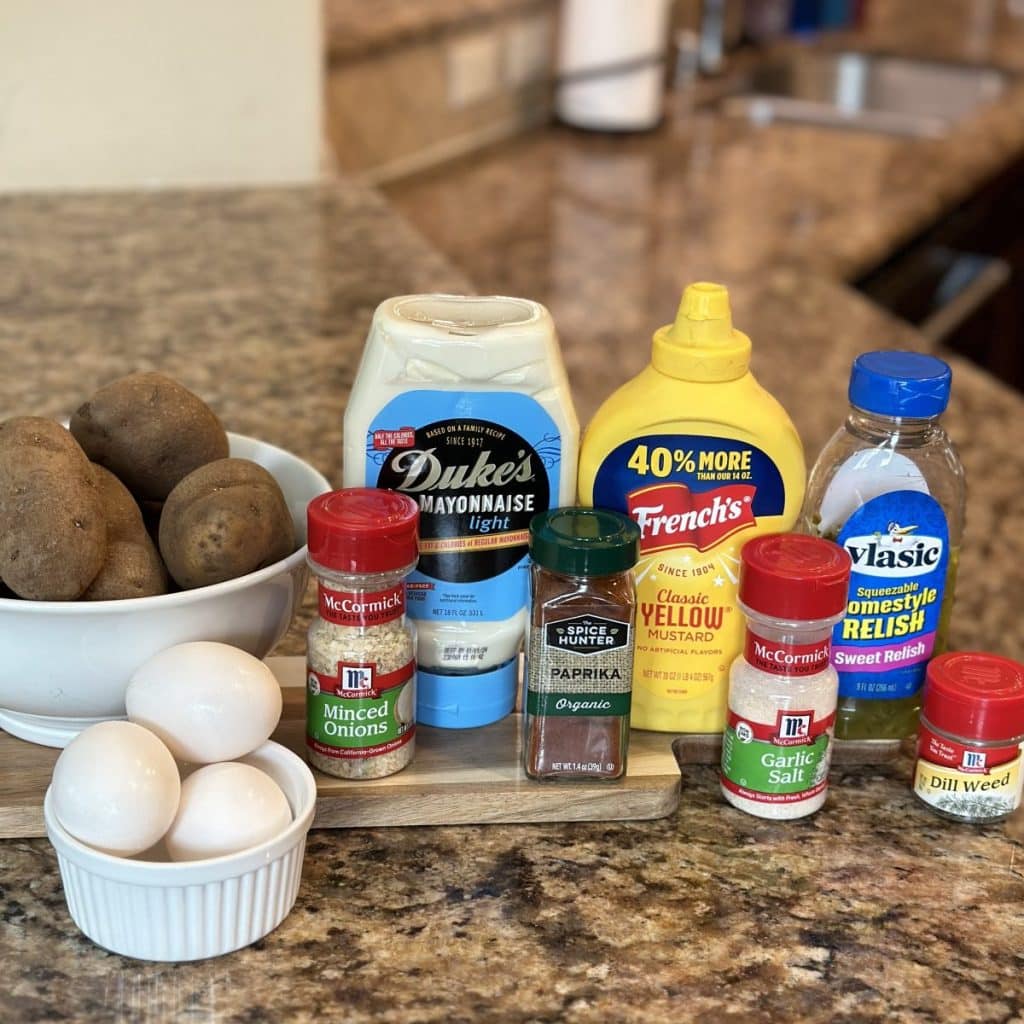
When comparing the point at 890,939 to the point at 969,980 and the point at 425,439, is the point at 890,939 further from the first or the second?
the point at 425,439

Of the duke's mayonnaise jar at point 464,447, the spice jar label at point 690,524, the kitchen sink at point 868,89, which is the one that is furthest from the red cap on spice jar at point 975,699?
the kitchen sink at point 868,89

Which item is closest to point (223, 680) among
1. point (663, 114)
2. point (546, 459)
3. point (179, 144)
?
point (546, 459)

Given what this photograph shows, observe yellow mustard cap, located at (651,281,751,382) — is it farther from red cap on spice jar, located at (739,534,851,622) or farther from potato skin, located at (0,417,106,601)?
potato skin, located at (0,417,106,601)

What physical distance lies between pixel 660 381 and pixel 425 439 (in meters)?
0.13

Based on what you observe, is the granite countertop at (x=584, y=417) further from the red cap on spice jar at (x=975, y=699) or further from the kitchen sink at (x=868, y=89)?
the kitchen sink at (x=868, y=89)

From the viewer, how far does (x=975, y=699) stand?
2.51 feet

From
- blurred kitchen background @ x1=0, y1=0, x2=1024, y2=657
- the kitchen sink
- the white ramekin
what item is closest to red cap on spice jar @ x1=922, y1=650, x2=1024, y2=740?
the white ramekin

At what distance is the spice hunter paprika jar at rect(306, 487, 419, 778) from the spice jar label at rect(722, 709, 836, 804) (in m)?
0.17

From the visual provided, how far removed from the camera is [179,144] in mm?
1768

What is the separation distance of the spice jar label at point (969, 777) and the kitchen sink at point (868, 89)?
234cm

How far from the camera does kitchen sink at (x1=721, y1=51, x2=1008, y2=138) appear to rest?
9.80 feet

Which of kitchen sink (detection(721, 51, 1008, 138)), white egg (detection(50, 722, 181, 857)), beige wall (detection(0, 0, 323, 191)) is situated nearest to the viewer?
white egg (detection(50, 722, 181, 857))

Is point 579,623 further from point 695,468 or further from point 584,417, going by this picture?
point 584,417

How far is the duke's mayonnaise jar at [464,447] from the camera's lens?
0.76 m
